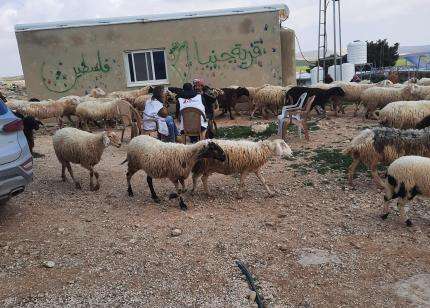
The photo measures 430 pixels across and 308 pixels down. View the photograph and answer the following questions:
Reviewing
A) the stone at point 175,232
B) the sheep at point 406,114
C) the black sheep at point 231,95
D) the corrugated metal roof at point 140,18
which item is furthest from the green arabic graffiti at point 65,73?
the stone at point 175,232

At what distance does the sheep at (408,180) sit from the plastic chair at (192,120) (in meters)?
3.98

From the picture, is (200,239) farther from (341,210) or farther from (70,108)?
(70,108)

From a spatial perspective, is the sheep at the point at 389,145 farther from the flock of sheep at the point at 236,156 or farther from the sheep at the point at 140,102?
the sheep at the point at 140,102

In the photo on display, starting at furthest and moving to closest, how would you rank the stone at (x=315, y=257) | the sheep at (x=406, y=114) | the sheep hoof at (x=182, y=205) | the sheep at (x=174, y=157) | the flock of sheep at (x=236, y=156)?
the sheep at (x=406, y=114) < the sheep at (x=174, y=157) < the sheep hoof at (x=182, y=205) < the flock of sheep at (x=236, y=156) < the stone at (x=315, y=257)

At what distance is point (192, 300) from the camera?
3736mm

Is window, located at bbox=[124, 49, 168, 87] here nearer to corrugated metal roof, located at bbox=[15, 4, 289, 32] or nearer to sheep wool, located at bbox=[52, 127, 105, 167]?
corrugated metal roof, located at bbox=[15, 4, 289, 32]

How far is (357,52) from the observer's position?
24.1m

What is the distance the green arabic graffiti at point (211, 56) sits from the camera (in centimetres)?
1562

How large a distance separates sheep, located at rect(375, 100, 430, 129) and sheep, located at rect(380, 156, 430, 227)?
12.5ft

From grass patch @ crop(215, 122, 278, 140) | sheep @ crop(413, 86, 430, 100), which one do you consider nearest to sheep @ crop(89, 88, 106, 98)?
grass patch @ crop(215, 122, 278, 140)

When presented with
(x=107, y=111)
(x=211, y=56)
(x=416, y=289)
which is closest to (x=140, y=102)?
(x=107, y=111)

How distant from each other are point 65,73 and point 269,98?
26.3 feet

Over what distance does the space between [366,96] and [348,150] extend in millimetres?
6192

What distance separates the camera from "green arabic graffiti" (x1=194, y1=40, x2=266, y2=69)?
15.6 metres
